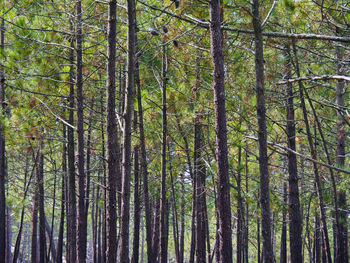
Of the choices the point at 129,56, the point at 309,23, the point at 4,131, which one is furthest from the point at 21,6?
the point at 309,23

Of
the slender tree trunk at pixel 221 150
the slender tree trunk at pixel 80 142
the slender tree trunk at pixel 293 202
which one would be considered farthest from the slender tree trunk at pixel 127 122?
the slender tree trunk at pixel 293 202

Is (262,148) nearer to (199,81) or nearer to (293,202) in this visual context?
(293,202)

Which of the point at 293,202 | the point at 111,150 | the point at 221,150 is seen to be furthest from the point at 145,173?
the point at 221,150

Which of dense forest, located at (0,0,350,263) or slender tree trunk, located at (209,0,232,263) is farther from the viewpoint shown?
dense forest, located at (0,0,350,263)

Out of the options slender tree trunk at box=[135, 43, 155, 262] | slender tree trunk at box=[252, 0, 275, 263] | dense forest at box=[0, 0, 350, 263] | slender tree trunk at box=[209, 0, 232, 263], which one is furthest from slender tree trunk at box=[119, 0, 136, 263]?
slender tree trunk at box=[135, 43, 155, 262]

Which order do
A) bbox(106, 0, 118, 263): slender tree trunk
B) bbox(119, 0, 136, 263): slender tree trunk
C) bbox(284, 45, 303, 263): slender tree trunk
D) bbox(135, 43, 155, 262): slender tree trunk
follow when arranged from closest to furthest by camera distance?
1. bbox(106, 0, 118, 263): slender tree trunk
2. bbox(119, 0, 136, 263): slender tree trunk
3. bbox(284, 45, 303, 263): slender tree trunk
4. bbox(135, 43, 155, 262): slender tree trunk

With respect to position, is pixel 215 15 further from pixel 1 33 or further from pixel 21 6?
pixel 1 33

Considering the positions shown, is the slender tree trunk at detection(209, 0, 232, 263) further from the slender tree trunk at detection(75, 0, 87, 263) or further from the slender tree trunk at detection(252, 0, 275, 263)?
the slender tree trunk at detection(75, 0, 87, 263)

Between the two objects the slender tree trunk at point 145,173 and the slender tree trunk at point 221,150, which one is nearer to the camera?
the slender tree trunk at point 221,150

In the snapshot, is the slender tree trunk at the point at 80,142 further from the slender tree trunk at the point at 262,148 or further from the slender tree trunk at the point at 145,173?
the slender tree trunk at the point at 262,148

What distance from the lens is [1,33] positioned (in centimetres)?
1385

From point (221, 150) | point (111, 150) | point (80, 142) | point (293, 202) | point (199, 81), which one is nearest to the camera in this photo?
point (221, 150)

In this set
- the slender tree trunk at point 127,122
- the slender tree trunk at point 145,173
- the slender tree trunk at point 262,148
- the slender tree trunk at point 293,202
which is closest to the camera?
the slender tree trunk at point 262,148

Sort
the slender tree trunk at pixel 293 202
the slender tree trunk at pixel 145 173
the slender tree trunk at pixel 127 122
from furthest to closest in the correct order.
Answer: the slender tree trunk at pixel 145 173 → the slender tree trunk at pixel 293 202 → the slender tree trunk at pixel 127 122
